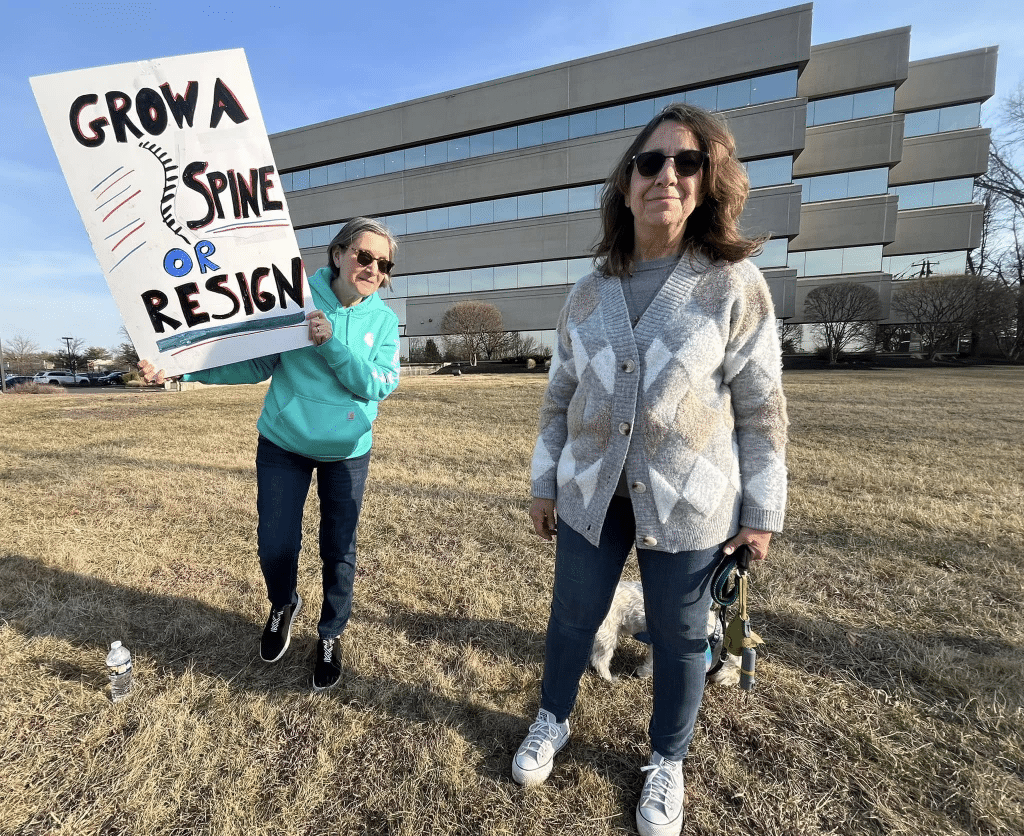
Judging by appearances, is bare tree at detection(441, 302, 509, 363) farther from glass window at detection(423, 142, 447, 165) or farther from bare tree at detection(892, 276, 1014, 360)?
bare tree at detection(892, 276, 1014, 360)

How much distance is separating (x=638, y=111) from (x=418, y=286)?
55.8ft

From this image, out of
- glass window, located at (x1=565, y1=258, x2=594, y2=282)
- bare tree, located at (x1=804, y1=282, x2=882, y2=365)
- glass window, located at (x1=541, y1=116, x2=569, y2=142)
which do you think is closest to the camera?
bare tree, located at (x1=804, y1=282, x2=882, y2=365)

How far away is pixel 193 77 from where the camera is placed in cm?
185

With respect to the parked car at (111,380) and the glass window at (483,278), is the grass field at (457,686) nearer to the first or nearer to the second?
the glass window at (483,278)

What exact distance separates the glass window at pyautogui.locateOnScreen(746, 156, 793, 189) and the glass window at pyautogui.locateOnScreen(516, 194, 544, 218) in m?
11.7

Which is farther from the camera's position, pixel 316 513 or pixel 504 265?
pixel 504 265

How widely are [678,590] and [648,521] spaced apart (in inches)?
9.4

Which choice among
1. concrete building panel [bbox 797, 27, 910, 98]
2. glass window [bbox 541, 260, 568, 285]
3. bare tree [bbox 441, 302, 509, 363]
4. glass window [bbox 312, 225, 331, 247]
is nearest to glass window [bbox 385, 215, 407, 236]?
glass window [bbox 312, 225, 331, 247]

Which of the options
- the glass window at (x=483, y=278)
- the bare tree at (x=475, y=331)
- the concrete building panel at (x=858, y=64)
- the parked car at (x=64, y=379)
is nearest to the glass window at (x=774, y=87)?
the concrete building panel at (x=858, y=64)

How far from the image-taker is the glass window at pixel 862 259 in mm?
27656

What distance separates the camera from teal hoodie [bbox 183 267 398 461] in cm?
203

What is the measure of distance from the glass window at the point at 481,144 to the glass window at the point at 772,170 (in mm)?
15471

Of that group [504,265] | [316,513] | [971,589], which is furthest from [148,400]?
[504,265]

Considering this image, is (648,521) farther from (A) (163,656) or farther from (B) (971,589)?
(B) (971,589)
